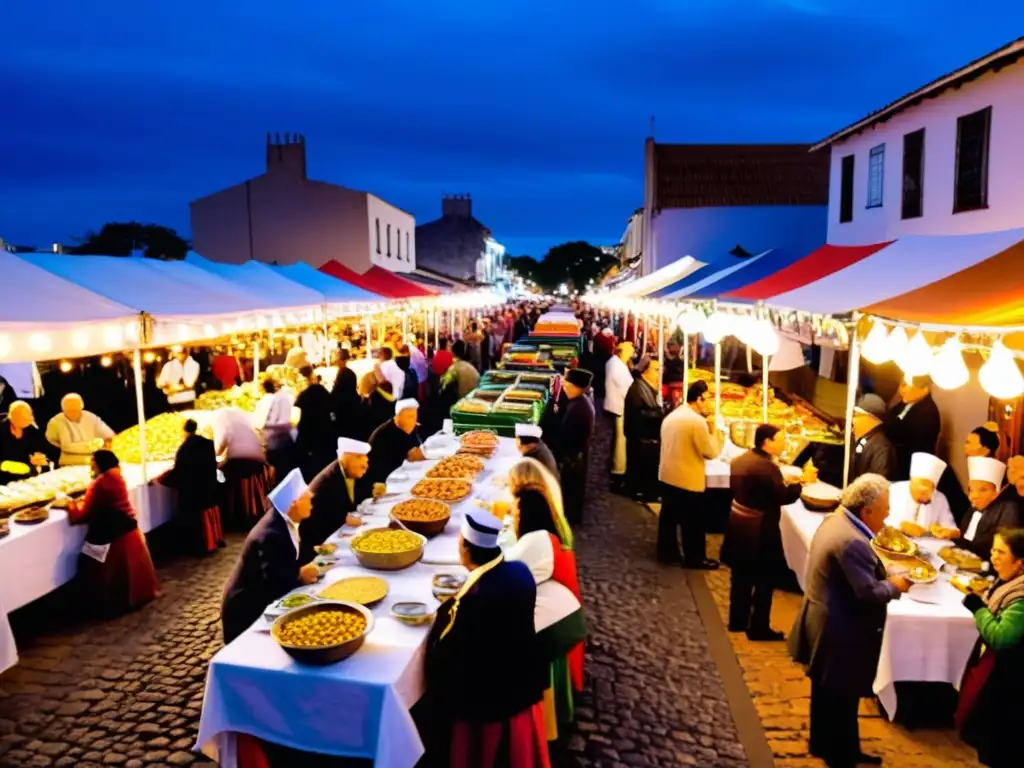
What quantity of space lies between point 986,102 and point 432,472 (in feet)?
28.1

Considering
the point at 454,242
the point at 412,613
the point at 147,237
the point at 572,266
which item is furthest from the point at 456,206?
the point at 572,266

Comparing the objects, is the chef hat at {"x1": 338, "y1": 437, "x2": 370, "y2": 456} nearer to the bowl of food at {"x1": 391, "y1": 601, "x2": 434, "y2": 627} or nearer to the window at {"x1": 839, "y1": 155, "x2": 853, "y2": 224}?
the bowl of food at {"x1": 391, "y1": 601, "x2": 434, "y2": 627}

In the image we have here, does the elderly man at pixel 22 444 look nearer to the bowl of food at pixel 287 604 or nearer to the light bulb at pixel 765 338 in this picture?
the bowl of food at pixel 287 604

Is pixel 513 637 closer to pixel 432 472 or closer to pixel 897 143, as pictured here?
pixel 432 472

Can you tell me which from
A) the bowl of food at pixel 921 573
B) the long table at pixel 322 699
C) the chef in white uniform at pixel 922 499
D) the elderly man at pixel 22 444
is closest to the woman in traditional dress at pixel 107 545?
the elderly man at pixel 22 444

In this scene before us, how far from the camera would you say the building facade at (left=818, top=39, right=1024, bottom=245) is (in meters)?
8.96

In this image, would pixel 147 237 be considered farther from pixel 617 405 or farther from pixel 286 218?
pixel 617 405

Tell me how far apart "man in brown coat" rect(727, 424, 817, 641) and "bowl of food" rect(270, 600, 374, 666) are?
3455 mm

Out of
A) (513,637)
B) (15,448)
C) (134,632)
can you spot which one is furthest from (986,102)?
(15,448)

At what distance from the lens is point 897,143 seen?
12016mm

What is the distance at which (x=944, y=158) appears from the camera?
34.5ft

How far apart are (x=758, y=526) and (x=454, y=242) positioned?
5039cm

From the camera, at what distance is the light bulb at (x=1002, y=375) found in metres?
4.37

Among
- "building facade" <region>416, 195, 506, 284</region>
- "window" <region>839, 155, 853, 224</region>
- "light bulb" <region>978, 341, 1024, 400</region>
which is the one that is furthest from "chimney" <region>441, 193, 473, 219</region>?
"light bulb" <region>978, 341, 1024, 400</region>
